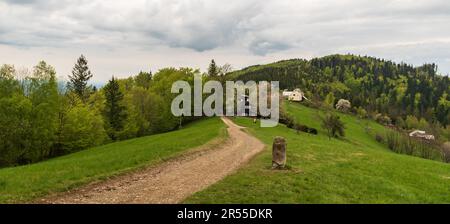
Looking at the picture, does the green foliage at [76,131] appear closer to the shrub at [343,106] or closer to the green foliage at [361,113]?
the green foliage at [361,113]

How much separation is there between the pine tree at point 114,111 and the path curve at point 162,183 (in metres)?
54.2

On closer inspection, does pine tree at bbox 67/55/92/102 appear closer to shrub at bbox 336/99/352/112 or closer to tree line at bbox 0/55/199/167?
tree line at bbox 0/55/199/167

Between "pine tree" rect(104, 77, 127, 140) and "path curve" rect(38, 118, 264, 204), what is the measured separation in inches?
2135

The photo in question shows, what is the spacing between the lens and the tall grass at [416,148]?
361 ft

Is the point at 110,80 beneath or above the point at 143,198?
above

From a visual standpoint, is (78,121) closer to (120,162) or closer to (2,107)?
(2,107)

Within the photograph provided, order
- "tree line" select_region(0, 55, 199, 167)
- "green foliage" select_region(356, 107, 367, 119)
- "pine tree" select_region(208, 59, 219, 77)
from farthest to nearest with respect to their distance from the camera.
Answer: "green foliage" select_region(356, 107, 367, 119)
"pine tree" select_region(208, 59, 219, 77)
"tree line" select_region(0, 55, 199, 167)

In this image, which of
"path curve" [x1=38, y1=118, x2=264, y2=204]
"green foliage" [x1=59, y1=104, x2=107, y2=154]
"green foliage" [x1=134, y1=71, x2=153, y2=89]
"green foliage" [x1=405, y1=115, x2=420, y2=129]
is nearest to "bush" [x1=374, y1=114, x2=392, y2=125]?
"green foliage" [x1=405, y1=115, x2=420, y2=129]

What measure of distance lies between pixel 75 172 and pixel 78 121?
4532cm

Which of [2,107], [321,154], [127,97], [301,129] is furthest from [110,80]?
[321,154]

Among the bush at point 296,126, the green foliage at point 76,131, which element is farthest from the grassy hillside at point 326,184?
the bush at point 296,126

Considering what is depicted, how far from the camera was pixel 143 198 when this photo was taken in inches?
674

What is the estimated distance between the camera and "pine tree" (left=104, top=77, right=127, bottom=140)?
79.9m

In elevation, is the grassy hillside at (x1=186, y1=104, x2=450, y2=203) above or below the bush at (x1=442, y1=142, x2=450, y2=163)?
above
